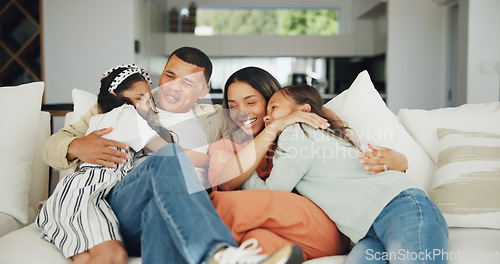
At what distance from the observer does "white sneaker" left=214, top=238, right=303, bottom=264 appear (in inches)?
40.5

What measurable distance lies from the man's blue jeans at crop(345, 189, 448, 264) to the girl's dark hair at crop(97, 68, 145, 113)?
99cm

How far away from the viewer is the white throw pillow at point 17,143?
1.69m

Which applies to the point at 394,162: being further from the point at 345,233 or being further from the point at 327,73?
the point at 327,73

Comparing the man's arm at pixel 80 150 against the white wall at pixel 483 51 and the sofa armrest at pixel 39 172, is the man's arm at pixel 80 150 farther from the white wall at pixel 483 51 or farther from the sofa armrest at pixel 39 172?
the white wall at pixel 483 51

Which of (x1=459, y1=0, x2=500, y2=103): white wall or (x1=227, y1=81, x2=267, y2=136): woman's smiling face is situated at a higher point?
(x1=459, y1=0, x2=500, y2=103): white wall

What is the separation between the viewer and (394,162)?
62.6 inches

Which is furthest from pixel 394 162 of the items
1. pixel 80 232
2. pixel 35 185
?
pixel 35 185


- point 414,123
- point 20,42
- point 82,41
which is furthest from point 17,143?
point 20,42

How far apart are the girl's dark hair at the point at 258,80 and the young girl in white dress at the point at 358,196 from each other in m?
0.30

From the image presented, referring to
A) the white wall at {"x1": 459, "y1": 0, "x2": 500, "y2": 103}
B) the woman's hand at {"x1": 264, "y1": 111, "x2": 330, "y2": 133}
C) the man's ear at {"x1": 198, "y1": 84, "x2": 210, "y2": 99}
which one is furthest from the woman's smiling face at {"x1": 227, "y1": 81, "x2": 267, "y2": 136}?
the white wall at {"x1": 459, "y1": 0, "x2": 500, "y2": 103}

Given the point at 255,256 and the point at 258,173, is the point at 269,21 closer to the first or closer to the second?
the point at 258,173

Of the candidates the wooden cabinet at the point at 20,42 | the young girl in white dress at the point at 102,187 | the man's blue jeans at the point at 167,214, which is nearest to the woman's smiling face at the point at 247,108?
the young girl in white dress at the point at 102,187

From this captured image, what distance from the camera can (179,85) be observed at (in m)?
1.78

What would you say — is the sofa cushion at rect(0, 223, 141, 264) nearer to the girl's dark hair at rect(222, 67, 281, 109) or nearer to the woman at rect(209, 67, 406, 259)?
the woman at rect(209, 67, 406, 259)
